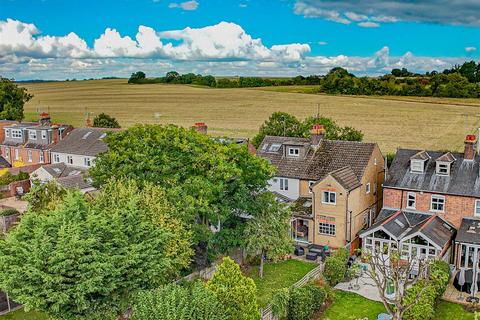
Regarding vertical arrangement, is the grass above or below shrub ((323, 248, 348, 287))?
below

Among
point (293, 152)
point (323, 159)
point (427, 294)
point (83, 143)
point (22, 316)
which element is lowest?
→ point (22, 316)

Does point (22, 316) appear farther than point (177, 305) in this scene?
Yes

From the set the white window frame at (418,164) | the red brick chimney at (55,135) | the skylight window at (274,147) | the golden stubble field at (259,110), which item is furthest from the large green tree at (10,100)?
the white window frame at (418,164)

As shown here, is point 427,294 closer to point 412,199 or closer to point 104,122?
point 412,199

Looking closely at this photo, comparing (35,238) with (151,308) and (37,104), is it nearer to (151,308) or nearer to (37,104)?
(151,308)

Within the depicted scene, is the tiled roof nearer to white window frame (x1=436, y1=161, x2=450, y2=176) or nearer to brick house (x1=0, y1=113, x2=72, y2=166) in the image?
white window frame (x1=436, y1=161, x2=450, y2=176)

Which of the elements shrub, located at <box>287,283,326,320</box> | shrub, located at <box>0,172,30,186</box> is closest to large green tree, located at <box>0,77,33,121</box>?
shrub, located at <box>0,172,30,186</box>

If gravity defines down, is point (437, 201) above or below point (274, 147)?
below

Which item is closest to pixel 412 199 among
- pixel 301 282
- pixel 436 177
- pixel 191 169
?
pixel 436 177
